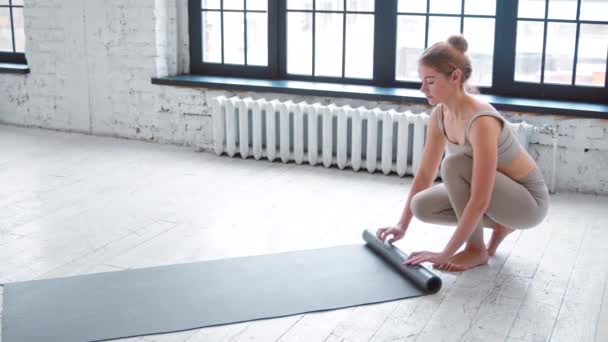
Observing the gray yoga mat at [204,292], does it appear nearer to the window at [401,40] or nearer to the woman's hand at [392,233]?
the woman's hand at [392,233]

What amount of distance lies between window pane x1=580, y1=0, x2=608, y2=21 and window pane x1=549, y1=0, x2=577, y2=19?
6cm

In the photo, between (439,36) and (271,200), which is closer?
(271,200)

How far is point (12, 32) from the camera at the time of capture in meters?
6.97

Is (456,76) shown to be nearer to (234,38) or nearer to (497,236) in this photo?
(497,236)

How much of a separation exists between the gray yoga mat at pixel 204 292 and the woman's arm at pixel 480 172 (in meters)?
0.26

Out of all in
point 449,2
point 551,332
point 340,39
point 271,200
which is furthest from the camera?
point 340,39

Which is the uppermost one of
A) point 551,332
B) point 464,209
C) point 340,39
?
point 340,39

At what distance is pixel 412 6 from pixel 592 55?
124cm

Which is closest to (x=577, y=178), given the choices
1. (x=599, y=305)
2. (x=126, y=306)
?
(x=599, y=305)

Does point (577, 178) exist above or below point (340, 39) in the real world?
below

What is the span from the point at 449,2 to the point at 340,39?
842 mm

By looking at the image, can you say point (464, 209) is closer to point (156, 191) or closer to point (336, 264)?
→ point (336, 264)

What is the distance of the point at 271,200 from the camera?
4668mm

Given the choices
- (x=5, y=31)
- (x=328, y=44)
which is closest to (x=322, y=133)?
(x=328, y=44)
